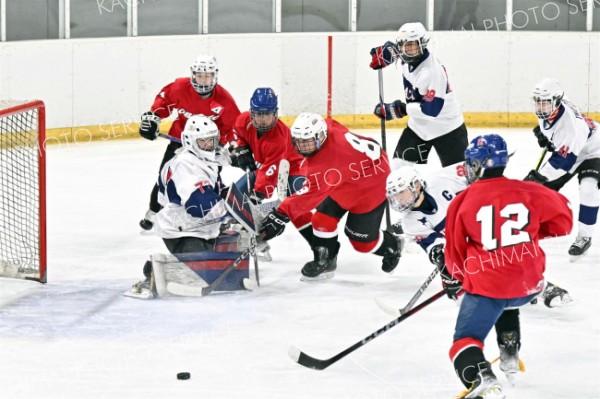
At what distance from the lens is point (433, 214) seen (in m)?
4.80

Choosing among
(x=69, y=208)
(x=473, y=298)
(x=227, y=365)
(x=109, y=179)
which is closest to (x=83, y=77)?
(x=109, y=179)

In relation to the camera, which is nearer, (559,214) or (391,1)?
(559,214)

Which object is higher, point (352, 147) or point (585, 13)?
point (585, 13)

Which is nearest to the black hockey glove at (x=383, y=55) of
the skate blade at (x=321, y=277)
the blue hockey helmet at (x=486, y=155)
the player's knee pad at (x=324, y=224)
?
the player's knee pad at (x=324, y=224)

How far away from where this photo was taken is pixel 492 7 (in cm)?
1011

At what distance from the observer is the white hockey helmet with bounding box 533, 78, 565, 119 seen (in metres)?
5.66

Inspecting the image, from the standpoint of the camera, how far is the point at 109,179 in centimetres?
796

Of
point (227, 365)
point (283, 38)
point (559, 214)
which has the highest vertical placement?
point (283, 38)

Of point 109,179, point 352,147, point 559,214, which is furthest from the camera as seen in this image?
point 109,179

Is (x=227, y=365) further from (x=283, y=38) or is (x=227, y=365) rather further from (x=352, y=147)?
(x=283, y=38)

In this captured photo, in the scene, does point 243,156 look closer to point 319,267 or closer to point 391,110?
point 319,267

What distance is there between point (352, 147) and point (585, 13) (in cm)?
532

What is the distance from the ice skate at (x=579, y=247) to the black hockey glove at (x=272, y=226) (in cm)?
155

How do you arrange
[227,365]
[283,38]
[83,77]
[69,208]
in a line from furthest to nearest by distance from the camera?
[283,38] → [83,77] → [69,208] → [227,365]
